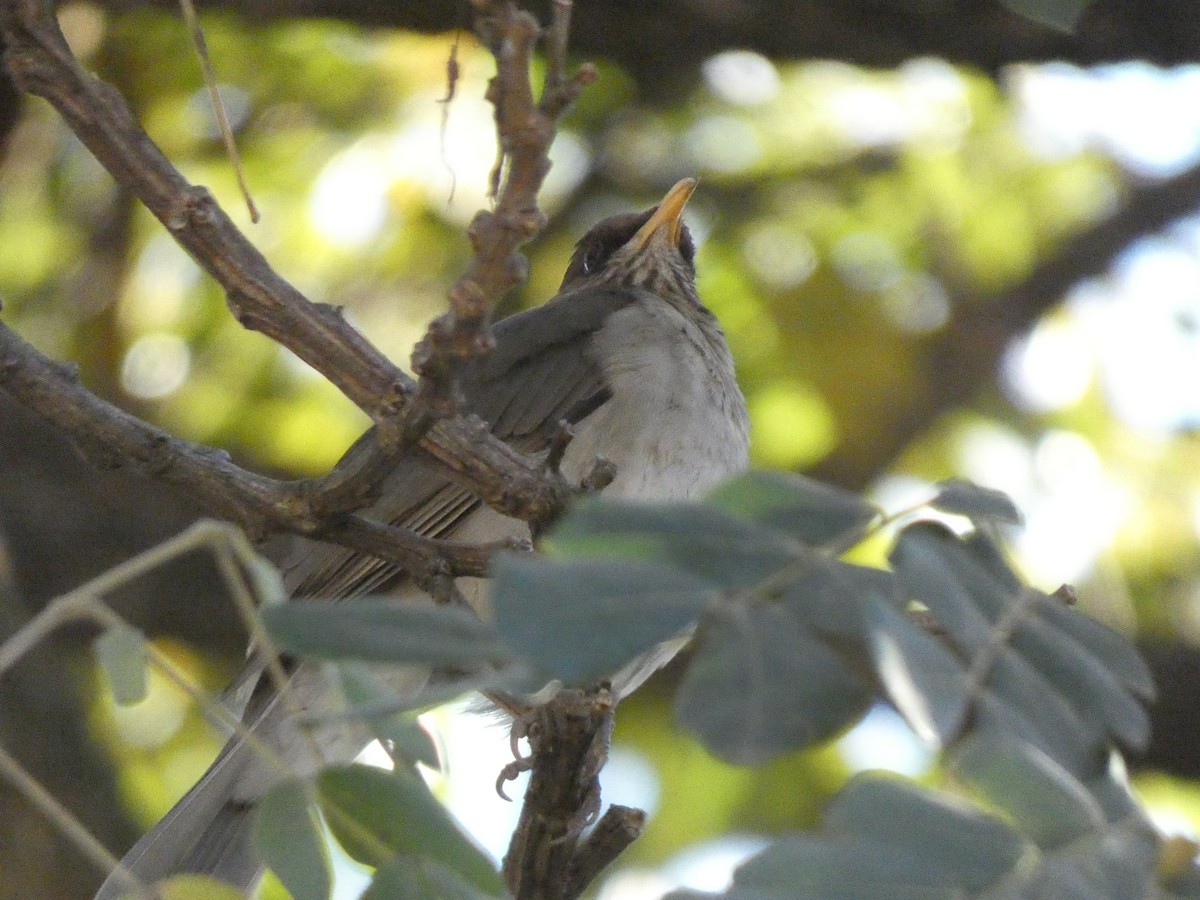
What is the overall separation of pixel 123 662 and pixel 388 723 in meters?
0.29

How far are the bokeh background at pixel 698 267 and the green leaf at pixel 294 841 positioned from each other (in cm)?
354

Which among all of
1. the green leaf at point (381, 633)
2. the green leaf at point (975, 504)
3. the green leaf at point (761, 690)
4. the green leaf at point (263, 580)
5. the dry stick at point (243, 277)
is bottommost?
the green leaf at point (381, 633)

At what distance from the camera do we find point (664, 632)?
4.97 ft

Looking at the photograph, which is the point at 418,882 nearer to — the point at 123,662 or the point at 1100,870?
the point at 123,662

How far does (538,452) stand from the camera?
418 cm

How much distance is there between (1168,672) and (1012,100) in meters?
2.30

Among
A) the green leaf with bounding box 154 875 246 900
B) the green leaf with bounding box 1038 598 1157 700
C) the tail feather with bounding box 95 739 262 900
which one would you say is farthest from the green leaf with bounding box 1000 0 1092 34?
→ the tail feather with bounding box 95 739 262 900

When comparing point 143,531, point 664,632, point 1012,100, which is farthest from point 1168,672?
point 664,632

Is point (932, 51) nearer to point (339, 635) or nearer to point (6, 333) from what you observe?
point (6, 333)

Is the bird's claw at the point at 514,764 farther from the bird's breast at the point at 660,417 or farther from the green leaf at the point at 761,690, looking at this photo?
the green leaf at the point at 761,690

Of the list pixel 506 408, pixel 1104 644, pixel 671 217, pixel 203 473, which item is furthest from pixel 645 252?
pixel 1104 644

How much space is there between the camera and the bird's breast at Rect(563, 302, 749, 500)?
3.95 m

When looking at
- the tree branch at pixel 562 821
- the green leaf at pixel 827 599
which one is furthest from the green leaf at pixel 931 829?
the tree branch at pixel 562 821

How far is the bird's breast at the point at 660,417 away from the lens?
155 inches
